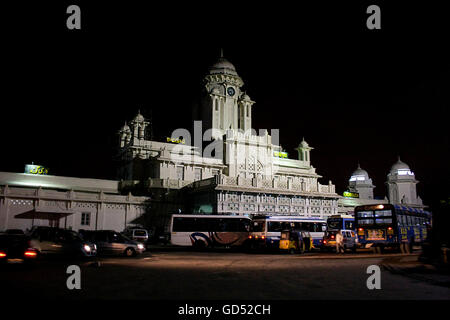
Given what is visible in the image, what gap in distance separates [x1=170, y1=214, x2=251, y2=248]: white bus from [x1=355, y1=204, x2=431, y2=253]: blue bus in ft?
28.0

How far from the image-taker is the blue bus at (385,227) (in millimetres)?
26203

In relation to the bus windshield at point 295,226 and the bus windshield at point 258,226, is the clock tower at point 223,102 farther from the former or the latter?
the bus windshield at point 258,226

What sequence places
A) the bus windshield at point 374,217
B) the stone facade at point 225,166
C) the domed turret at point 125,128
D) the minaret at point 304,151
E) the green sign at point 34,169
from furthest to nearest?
the minaret at point 304,151, the domed turret at point 125,128, the green sign at point 34,169, the stone facade at point 225,166, the bus windshield at point 374,217

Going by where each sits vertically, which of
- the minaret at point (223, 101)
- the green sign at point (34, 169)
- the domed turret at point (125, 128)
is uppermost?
the minaret at point (223, 101)

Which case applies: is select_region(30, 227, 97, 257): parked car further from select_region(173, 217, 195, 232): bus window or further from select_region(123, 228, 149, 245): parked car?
select_region(123, 228, 149, 245): parked car

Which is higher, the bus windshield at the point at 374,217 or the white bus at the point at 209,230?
the bus windshield at the point at 374,217

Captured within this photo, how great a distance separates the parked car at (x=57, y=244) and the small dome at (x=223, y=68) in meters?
49.9

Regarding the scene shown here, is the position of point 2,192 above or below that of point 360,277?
above

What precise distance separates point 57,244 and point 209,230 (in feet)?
46.1

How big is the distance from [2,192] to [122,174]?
19651mm

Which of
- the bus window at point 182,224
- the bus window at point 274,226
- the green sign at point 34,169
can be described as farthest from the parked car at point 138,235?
the green sign at point 34,169
